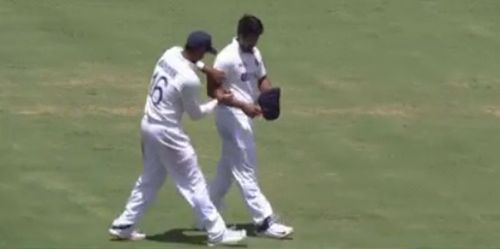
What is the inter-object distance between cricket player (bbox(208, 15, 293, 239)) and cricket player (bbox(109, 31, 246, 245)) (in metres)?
0.32

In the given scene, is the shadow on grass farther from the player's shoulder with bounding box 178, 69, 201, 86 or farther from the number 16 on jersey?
the player's shoulder with bounding box 178, 69, 201, 86

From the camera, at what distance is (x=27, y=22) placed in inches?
953

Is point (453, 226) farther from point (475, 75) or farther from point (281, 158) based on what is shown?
point (475, 75)

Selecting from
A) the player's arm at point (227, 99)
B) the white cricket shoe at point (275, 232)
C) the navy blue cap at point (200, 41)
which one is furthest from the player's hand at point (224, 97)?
the white cricket shoe at point (275, 232)

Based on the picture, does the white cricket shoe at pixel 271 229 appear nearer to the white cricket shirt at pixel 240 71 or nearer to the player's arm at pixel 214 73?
the white cricket shirt at pixel 240 71

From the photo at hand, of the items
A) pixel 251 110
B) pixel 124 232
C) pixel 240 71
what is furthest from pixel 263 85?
pixel 124 232

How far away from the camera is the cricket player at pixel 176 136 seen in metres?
15.2

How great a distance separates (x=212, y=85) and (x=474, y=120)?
276 inches

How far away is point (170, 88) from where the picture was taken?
15.3 m

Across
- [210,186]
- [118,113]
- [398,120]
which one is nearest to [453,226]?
[210,186]

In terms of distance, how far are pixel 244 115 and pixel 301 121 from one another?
5.47 meters

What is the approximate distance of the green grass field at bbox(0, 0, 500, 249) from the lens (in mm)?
17016

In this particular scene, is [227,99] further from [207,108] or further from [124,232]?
[124,232]

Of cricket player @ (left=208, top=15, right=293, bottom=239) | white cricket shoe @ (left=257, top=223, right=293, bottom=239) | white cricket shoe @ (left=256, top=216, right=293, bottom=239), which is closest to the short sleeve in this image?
cricket player @ (left=208, top=15, right=293, bottom=239)
